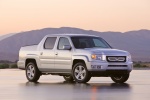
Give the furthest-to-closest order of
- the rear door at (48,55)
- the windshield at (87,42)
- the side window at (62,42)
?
the rear door at (48,55) → the side window at (62,42) → the windshield at (87,42)

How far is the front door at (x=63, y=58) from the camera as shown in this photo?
2519cm

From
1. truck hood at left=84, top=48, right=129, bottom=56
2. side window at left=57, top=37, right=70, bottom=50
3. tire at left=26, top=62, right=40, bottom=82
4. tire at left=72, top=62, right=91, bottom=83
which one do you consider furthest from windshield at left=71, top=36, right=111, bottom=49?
tire at left=26, top=62, right=40, bottom=82

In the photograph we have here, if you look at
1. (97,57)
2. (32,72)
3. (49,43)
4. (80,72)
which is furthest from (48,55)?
(97,57)

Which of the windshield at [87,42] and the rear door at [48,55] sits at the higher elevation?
the windshield at [87,42]

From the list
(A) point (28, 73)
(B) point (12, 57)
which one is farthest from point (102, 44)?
(B) point (12, 57)

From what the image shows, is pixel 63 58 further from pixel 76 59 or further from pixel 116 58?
pixel 116 58

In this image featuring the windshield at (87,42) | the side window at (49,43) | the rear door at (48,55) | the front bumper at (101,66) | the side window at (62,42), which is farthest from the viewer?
the side window at (49,43)

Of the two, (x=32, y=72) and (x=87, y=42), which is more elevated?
(x=87, y=42)

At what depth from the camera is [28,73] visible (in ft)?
88.7

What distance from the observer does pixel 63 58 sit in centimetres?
2538

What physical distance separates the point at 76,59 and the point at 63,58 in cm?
68

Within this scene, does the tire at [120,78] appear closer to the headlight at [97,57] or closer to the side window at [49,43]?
the headlight at [97,57]

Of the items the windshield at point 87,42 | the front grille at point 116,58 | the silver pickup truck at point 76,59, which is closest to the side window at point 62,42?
the silver pickup truck at point 76,59

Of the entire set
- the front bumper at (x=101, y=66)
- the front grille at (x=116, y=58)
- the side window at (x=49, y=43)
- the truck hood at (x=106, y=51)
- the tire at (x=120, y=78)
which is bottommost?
the tire at (x=120, y=78)
